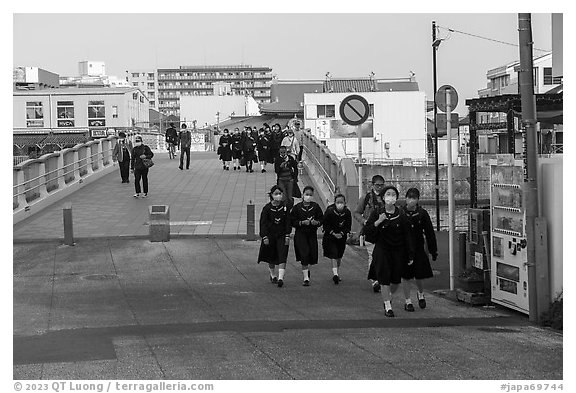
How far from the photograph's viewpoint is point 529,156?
37.2ft

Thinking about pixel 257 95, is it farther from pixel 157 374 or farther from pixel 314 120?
pixel 157 374

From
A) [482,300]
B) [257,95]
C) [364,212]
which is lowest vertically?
[482,300]

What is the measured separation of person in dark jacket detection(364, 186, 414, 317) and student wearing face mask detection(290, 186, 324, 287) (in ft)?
7.10

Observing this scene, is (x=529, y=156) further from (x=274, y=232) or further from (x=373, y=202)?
(x=274, y=232)

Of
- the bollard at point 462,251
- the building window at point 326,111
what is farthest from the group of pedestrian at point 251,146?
the building window at point 326,111

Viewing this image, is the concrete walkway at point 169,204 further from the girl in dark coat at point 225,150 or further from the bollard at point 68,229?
the bollard at point 68,229

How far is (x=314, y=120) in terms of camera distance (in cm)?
6312

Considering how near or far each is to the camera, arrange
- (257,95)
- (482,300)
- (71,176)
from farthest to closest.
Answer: (257,95) < (71,176) < (482,300)

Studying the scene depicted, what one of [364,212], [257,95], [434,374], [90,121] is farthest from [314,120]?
[434,374]

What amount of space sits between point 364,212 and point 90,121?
147 ft

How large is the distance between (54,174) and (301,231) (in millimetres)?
13130

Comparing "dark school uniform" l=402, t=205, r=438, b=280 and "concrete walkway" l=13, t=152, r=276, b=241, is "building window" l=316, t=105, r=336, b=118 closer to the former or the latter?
"concrete walkway" l=13, t=152, r=276, b=241

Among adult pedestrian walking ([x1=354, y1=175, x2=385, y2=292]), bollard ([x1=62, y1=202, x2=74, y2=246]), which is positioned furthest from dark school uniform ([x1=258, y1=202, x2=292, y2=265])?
bollard ([x1=62, y1=202, x2=74, y2=246])

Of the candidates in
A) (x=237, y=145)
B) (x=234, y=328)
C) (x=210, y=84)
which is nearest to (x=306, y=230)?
(x=234, y=328)
